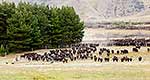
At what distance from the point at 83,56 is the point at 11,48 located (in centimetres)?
1878

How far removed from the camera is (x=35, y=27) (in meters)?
89.6

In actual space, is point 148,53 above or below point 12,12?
below

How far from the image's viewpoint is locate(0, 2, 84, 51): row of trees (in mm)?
86125

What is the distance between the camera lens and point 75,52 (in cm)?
8281

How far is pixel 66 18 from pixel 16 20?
17038mm

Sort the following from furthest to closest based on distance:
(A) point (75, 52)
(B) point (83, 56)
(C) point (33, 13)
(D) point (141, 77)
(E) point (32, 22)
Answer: (C) point (33, 13), (E) point (32, 22), (A) point (75, 52), (B) point (83, 56), (D) point (141, 77)

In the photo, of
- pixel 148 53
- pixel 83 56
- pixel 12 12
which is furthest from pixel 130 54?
pixel 12 12

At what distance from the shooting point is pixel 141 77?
43.8 metres

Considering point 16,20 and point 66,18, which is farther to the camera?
point 66,18

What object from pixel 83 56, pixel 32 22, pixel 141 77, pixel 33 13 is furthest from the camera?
pixel 33 13

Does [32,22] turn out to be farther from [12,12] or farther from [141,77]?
[141,77]

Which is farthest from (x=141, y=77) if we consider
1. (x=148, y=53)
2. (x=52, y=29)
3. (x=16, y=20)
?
(x=52, y=29)

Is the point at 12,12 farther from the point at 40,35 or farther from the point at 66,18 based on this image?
the point at 66,18

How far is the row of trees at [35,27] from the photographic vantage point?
283ft
